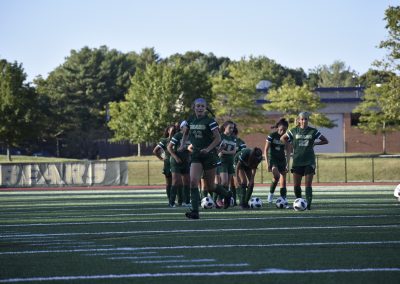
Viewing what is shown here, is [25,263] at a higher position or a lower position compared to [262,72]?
lower

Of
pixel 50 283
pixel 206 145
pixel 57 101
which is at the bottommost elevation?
pixel 50 283

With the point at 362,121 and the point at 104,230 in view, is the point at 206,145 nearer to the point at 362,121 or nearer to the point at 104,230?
the point at 104,230

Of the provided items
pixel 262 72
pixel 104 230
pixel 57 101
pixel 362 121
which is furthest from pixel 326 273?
pixel 262 72

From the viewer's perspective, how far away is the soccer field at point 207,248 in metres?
8.60

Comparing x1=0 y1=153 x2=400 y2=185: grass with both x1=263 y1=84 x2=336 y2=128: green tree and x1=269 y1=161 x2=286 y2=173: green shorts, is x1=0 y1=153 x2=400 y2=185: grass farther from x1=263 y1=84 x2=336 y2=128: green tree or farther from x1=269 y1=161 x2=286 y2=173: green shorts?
x1=269 y1=161 x2=286 y2=173: green shorts

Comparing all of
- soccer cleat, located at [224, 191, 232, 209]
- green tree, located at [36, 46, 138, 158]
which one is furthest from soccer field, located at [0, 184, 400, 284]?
green tree, located at [36, 46, 138, 158]

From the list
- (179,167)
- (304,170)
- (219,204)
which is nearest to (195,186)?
(304,170)

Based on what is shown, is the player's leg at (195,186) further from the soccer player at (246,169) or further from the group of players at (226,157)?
the soccer player at (246,169)

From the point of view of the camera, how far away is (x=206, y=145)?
16.0 metres

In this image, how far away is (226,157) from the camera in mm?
20062

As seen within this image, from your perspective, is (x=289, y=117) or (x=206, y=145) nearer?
(x=206, y=145)

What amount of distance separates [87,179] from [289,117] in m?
40.1

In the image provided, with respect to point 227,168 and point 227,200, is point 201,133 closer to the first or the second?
point 227,200

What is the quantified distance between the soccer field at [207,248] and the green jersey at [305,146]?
4.14 ft
